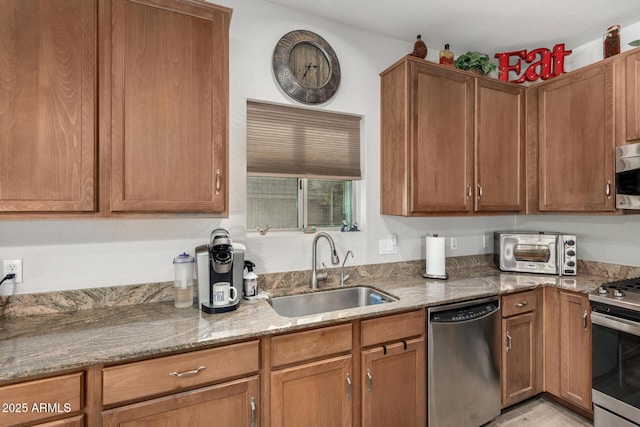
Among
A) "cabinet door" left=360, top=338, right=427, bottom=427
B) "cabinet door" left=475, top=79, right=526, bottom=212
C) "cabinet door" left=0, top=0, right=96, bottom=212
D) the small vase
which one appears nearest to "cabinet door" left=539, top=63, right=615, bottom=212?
"cabinet door" left=475, top=79, right=526, bottom=212

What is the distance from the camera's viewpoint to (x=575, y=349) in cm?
218

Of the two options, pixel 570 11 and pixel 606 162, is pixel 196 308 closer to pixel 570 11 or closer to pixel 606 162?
pixel 606 162

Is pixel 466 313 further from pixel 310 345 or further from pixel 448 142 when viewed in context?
pixel 448 142

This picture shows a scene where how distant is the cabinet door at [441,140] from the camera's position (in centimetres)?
224

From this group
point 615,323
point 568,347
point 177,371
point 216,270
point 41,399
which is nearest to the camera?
point 41,399

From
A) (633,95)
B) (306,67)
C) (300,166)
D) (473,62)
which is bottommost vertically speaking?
(300,166)

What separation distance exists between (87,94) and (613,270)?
11.7ft

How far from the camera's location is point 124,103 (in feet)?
4.80

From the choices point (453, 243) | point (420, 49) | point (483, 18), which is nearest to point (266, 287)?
point (453, 243)

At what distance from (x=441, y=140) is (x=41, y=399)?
2.48m

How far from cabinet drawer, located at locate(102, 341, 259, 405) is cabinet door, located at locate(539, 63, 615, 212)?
2513 millimetres

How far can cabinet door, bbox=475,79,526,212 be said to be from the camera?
2.49 metres

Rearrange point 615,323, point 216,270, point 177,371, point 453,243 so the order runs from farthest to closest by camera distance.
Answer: point 453,243, point 615,323, point 216,270, point 177,371

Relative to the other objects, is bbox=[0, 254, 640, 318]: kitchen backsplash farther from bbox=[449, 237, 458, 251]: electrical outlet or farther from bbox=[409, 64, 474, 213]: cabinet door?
bbox=[409, 64, 474, 213]: cabinet door
